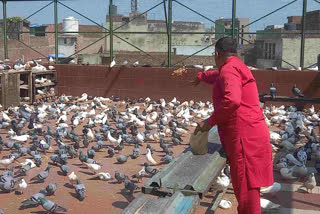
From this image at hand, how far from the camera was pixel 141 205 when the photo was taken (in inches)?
145

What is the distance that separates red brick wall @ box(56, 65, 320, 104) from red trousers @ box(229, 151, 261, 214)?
407 inches

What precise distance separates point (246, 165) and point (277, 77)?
1045 cm

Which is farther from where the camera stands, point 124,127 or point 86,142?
point 124,127

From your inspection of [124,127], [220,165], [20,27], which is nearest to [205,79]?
[220,165]

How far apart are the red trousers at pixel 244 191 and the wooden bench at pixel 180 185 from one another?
262 millimetres

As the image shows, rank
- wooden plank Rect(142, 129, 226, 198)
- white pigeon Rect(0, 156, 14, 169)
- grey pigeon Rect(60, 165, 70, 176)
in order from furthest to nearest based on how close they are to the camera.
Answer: white pigeon Rect(0, 156, 14, 169), grey pigeon Rect(60, 165, 70, 176), wooden plank Rect(142, 129, 226, 198)

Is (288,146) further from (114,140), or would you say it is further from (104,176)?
(104,176)

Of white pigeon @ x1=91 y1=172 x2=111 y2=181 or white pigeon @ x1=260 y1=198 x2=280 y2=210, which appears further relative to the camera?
white pigeon @ x1=91 y1=172 x2=111 y2=181

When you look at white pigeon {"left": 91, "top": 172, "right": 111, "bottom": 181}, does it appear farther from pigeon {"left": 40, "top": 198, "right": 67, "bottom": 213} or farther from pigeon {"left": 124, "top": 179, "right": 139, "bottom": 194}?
pigeon {"left": 40, "top": 198, "right": 67, "bottom": 213}

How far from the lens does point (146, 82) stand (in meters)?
15.5

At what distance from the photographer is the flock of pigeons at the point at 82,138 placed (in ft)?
22.7

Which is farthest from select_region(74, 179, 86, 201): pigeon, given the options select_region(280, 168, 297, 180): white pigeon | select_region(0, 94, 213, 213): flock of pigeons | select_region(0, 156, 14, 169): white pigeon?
select_region(280, 168, 297, 180): white pigeon

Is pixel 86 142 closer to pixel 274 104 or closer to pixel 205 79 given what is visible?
pixel 205 79

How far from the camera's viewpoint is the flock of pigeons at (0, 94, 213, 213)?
22.7 ft
